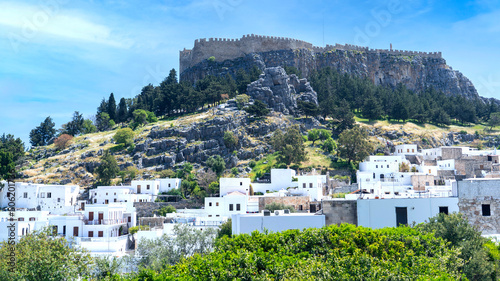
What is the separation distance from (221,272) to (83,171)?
51562 mm

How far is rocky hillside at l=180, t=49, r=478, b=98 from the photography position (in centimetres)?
9000

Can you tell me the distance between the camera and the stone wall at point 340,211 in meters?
23.7

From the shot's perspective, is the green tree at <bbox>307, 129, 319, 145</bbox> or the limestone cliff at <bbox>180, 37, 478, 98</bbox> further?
the limestone cliff at <bbox>180, 37, 478, 98</bbox>

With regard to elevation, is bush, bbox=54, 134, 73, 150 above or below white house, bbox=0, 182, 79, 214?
above

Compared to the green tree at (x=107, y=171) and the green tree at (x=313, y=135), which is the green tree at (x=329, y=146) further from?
the green tree at (x=107, y=171)

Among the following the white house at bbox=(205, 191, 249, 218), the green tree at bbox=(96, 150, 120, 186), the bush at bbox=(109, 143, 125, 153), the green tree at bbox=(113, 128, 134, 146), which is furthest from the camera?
the green tree at bbox=(113, 128, 134, 146)

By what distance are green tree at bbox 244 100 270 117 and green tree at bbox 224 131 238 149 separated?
23.0 feet

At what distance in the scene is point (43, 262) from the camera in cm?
2192

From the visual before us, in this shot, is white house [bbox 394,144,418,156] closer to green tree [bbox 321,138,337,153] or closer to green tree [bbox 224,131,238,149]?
green tree [bbox 321,138,337,153]

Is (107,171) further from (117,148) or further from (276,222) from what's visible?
(276,222)

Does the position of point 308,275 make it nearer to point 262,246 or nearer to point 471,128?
point 262,246

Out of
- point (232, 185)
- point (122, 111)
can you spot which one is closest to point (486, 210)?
point (232, 185)

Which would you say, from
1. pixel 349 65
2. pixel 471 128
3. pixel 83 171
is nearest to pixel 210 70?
pixel 349 65

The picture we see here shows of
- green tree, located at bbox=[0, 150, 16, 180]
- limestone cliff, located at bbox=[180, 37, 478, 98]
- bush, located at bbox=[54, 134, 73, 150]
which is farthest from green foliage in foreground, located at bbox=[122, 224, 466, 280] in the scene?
limestone cliff, located at bbox=[180, 37, 478, 98]
